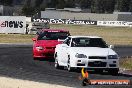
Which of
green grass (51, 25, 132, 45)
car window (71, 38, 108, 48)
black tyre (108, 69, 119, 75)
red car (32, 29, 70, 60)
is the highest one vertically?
car window (71, 38, 108, 48)

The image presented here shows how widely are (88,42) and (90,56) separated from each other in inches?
66.7

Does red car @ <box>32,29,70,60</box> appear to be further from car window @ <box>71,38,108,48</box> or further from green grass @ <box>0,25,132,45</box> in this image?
green grass @ <box>0,25,132,45</box>

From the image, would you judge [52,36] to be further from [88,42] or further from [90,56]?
[90,56]

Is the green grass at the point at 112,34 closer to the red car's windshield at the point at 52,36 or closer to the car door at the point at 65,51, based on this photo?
the red car's windshield at the point at 52,36

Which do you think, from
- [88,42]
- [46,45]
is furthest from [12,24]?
[88,42]

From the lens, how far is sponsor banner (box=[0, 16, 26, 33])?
5403 centimetres

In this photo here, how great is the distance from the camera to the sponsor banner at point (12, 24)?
2127 inches

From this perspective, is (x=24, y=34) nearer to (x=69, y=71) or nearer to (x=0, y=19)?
(x=0, y=19)

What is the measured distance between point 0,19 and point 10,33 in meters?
1.84

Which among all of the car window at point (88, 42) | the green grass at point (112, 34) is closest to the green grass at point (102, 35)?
the green grass at point (112, 34)

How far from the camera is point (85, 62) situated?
17953 millimetres

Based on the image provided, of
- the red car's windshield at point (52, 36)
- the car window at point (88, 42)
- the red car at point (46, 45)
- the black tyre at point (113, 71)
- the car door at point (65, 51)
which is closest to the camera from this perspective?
the black tyre at point (113, 71)

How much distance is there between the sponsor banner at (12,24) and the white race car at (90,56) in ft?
115

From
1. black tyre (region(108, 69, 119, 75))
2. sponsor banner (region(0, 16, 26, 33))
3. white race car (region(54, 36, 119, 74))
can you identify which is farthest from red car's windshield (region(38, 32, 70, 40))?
sponsor banner (region(0, 16, 26, 33))
